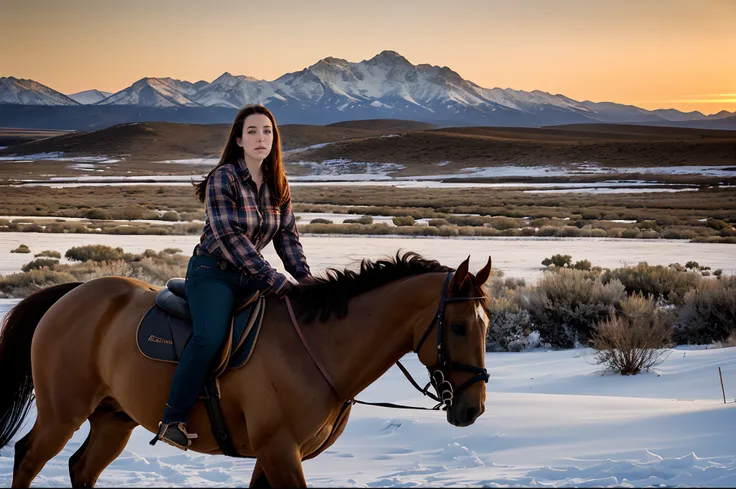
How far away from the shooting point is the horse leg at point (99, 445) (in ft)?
14.5

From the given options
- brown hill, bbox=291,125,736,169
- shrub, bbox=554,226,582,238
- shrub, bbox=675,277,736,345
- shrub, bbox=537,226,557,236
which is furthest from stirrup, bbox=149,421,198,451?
brown hill, bbox=291,125,736,169

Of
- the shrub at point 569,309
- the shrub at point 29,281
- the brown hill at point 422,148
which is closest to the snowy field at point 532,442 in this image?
the shrub at point 569,309

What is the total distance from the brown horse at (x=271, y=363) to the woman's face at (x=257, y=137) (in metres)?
0.73

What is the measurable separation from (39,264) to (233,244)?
627 inches

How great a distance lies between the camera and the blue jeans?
3.73m

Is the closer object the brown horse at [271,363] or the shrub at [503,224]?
the brown horse at [271,363]

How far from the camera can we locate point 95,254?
20.0 m

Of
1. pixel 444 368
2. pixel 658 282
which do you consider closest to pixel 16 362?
pixel 444 368

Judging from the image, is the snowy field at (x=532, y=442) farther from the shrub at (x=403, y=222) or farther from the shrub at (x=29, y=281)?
the shrub at (x=403, y=222)

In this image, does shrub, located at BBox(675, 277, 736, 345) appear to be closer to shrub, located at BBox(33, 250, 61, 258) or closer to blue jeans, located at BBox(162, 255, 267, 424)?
blue jeans, located at BBox(162, 255, 267, 424)

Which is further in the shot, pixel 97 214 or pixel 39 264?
pixel 97 214

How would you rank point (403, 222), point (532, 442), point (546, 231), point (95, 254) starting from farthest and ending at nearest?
1. point (403, 222)
2. point (546, 231)
3. point (95, 254)
4. point (532, 442)

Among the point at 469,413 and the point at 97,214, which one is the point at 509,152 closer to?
the point at 97,214

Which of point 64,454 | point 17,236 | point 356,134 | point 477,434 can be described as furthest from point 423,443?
point 356,134
